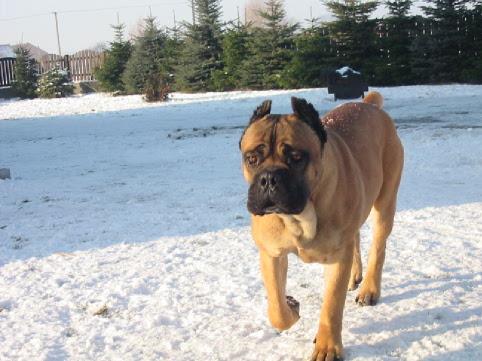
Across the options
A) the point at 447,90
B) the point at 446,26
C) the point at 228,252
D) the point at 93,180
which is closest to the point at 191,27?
the point at 446,26

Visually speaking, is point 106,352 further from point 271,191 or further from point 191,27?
point 191,27

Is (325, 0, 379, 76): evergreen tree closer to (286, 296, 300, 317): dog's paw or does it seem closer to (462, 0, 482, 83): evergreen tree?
(462, 0, 482, 83): evergreen tree

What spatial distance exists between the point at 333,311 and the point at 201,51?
26.5 meters

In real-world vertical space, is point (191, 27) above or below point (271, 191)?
above

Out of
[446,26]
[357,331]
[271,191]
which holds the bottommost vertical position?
[357,331]

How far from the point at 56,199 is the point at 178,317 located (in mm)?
4105

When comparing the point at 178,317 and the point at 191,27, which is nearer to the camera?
the point at 178,317

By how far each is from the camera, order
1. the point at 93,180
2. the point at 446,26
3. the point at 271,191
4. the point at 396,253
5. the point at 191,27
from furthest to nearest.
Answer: the point at 191,27, the point at 446,26, the point at 93,180, the point at 396,253, the point at 271,191

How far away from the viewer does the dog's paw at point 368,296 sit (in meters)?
3.99

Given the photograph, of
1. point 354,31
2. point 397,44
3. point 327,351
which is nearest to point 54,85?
point 354,31

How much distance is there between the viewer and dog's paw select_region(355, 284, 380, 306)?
399 cm

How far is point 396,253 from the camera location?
193 inches

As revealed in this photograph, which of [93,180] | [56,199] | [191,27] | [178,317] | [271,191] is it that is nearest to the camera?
[271,191]

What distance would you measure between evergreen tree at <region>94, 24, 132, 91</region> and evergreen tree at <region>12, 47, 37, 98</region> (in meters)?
4.20
